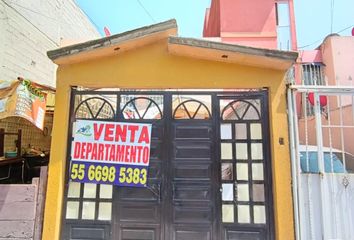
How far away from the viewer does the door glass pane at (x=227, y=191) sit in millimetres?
4469

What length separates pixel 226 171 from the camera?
14.9 feet

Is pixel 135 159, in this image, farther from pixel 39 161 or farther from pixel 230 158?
pixel 39 161

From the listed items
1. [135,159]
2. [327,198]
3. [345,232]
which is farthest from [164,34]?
[345,232]

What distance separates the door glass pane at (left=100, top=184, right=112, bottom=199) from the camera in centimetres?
457

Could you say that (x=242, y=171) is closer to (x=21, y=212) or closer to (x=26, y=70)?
(x=21, y=212)

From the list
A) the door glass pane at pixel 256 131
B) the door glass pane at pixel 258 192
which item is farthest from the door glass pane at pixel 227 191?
the door glass pane at pixel 256 131

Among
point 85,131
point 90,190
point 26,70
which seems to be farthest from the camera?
point 26,70

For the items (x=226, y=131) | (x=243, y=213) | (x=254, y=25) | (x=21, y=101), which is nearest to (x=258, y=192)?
(x=243, y=213)

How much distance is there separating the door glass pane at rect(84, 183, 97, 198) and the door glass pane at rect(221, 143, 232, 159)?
2092 millimetres

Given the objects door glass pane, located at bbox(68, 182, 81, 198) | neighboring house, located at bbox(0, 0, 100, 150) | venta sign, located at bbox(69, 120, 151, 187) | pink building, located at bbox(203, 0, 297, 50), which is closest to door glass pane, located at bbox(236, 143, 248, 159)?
venta sign, located at bbox(69, 120, 151, 187)

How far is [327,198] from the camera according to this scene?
4301 mm

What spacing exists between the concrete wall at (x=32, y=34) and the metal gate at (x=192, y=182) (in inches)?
148

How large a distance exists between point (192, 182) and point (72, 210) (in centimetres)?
195

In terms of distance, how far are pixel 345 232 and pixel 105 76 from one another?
436 cm
